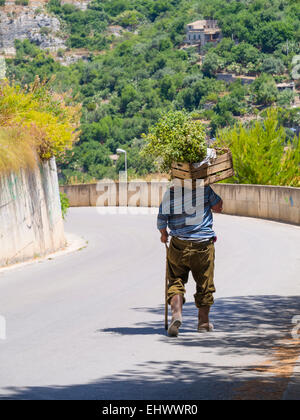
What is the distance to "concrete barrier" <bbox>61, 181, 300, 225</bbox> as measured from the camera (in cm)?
2905

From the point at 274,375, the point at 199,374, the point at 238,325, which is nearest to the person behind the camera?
the point at 274,375

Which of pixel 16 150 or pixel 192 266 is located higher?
pixel 16 150

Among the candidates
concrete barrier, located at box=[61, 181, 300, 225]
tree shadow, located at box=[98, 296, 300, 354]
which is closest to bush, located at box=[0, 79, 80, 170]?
tree shadow, located at box=[98, 296, 300, 354]

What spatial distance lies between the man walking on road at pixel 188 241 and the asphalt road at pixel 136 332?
466 mm

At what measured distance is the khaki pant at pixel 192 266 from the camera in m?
8.94

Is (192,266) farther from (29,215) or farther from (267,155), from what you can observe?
(267,155)

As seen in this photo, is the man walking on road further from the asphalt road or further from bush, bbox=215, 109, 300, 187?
bush, bbox=215, 109, 300, 187

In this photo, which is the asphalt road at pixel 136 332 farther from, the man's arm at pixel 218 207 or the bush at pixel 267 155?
the bush at pixel 267 155

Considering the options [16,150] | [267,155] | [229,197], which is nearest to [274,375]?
[16,150]

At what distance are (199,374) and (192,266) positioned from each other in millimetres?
2061

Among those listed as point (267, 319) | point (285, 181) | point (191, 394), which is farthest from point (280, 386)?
point (285, 181)

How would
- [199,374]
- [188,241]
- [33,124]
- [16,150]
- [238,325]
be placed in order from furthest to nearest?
[33,124], [16,150], [238,325], [188,241], [199,374]

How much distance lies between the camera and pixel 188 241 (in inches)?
352

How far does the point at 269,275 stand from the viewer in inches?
585
